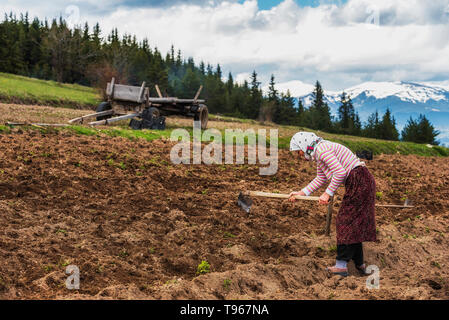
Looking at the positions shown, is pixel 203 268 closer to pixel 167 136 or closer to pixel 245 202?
pixel 245 202

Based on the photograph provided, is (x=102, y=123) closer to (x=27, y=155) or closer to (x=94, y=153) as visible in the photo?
(x=94, y=153)

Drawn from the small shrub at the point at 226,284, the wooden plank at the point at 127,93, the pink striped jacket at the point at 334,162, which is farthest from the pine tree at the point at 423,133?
the small shrub at the point at 226,284

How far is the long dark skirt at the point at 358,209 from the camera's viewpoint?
557 centimetres

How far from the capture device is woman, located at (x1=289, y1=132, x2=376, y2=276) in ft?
18.2

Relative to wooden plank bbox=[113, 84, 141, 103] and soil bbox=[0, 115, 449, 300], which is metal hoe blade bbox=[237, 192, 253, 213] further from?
wooden plank bbox=[113, 84, 141, 103]

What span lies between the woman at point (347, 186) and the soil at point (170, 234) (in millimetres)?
576

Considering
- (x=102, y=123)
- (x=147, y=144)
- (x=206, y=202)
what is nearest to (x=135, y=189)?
(x=206, y=202)

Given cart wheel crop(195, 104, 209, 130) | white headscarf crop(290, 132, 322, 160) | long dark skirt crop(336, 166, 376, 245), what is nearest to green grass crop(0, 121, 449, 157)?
cart wheel crop(195, 104, 209, 130)

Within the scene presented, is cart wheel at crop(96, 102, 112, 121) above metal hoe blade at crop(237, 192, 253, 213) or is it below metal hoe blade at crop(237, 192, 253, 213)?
above

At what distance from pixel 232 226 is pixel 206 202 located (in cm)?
150

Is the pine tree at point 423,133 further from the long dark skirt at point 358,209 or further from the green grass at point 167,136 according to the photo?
the long dark skirt at point 358,209

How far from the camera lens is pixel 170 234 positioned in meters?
6.79

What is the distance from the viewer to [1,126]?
39.0ft

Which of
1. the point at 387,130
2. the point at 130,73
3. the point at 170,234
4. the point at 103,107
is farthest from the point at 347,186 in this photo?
the point at 387,130
